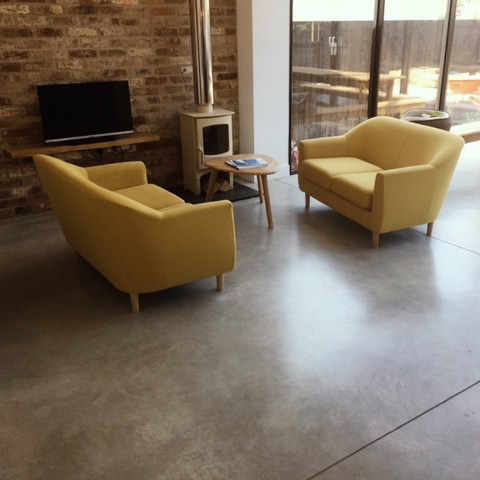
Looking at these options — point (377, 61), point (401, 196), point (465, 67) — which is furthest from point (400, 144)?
point (465, 67)

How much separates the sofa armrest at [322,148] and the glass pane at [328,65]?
1.05 metres

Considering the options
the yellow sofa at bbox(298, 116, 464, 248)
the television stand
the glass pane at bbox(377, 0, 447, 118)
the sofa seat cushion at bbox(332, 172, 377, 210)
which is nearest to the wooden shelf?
the television stand

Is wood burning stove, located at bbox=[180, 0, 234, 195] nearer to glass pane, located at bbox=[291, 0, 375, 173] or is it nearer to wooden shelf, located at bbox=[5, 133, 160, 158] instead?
wooden shelf, located at bbox=[5, 133, 160, 158]

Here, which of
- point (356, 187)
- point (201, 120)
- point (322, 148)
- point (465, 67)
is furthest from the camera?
point (465, 67)

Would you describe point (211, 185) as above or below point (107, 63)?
below

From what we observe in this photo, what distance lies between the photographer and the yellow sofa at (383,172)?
3.56 metres

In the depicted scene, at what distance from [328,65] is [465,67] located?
2517mm

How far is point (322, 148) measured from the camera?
4441 mm

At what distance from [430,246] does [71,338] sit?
2.49m

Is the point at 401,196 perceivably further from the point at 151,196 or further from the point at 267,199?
the point at 151,196

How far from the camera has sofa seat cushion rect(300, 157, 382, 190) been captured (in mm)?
4078

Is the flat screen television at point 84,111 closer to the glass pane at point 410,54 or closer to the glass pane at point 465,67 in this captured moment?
the glass pane at point 410,54

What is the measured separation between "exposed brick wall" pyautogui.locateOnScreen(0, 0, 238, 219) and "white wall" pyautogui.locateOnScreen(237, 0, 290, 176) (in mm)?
177

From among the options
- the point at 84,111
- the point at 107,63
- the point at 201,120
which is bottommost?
the point at 201,120
